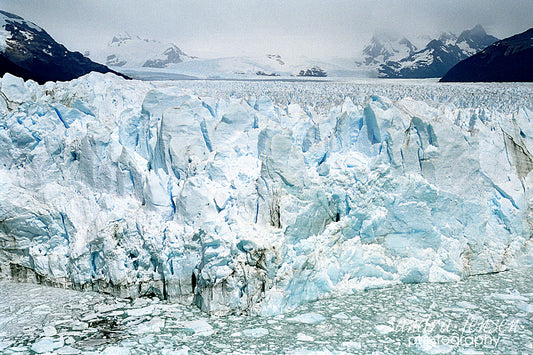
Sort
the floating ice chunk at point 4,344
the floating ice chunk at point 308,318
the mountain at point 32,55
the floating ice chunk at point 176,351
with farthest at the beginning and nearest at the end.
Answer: the mountain at point 32,55 → the floating ice chunk at point 308,318 → the floating ice chunk at point 4,344 → the floating ice chunk at point 176,351

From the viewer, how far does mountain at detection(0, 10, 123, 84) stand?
66.5 feet

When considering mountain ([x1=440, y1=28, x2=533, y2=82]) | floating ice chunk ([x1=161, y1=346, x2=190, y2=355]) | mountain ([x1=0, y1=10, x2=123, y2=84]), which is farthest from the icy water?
mountain ([x1=0, y1=10, x2=123, y2=84])

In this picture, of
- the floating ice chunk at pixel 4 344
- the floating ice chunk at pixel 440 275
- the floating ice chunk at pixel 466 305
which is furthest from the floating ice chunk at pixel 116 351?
the floating ice chunk at pixel 440 275

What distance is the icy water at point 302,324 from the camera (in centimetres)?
372

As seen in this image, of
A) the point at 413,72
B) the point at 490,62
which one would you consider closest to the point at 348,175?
the point at 490,62

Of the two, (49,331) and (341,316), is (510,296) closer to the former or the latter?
(341,316)

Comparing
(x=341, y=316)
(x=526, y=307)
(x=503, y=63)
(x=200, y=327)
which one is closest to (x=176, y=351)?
(x=200, y=327)

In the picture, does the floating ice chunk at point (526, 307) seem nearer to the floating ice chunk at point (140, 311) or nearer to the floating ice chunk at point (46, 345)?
the floating ice chunk at point (140, 311)

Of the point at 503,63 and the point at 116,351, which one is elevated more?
the point at 503,63

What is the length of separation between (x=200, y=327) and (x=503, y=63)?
18915mm

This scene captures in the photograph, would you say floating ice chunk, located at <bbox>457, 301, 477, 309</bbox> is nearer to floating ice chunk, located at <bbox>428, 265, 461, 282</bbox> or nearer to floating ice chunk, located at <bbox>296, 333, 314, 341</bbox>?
floating ice chunk, located at <bbox>428, 265, 461, 282</bbox>

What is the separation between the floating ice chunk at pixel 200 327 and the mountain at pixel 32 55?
19260mm

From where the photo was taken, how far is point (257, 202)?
4.85 metres

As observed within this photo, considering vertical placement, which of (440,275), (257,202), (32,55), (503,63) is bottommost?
(440,275)
